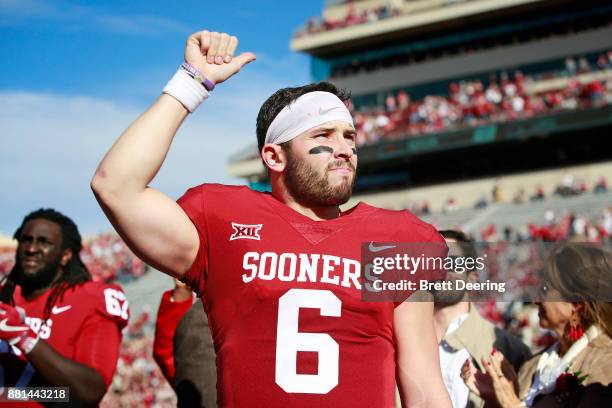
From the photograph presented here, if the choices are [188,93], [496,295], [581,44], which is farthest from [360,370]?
[581,44]

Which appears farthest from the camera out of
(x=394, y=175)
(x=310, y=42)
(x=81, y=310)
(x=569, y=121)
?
(x=310, y=42)

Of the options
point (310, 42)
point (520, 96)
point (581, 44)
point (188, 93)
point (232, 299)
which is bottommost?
point (232, 299)

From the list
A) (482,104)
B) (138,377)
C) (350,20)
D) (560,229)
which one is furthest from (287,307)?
(350,20)

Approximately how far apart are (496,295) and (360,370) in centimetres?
72

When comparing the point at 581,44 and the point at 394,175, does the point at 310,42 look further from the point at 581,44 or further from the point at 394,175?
the point at 581,44

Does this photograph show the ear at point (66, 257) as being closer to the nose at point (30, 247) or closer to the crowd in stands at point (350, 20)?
the nose at point (30, 247)

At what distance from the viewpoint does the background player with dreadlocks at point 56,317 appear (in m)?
3.22

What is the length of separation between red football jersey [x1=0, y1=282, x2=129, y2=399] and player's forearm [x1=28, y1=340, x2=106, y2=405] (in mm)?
69

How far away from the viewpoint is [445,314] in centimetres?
402

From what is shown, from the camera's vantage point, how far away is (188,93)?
2250 millimetres

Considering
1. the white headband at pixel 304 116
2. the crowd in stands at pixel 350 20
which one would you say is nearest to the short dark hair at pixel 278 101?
the white headband at pixel 304 116

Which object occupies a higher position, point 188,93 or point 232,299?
point 188,93

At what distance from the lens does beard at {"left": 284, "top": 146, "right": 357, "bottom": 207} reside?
2426mm

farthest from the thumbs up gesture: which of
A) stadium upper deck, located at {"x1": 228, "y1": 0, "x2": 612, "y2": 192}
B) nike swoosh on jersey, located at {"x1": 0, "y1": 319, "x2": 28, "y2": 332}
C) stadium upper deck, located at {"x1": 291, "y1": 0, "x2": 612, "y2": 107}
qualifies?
stadium upper deck, located at {"x1": 291, "y1": 0, "x2": 612, "y2": 107}
